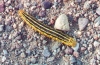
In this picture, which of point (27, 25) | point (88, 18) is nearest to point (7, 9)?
point (27, 25)

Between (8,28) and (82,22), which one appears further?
(8,28)

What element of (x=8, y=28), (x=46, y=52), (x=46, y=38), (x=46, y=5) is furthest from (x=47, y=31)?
(x=8, y=28)

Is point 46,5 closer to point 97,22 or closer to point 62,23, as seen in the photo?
point 62,23

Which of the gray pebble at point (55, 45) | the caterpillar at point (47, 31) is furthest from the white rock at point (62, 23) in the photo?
the gray pebble at point (55, 45)

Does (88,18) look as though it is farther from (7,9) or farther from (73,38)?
(7,9)

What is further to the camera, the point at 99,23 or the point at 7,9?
the point at 7,9

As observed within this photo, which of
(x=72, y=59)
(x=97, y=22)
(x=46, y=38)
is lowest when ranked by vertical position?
(x=72, y=59)

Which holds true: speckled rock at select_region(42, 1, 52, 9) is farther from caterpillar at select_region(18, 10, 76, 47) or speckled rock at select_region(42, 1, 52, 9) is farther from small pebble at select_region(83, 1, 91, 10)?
small pebble at select_region(83, 1, 91, 10)
